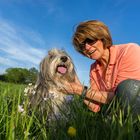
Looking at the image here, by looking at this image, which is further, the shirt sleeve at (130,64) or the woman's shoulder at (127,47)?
the woman's shoulder at (127,47)

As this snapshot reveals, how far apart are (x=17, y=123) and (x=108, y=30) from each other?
9.66 ft

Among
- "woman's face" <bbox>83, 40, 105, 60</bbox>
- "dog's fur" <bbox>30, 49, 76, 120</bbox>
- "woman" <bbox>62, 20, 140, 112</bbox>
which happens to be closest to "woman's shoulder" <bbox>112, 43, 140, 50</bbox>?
"woman" <bbox>62, 20, 140, 112</bbox>

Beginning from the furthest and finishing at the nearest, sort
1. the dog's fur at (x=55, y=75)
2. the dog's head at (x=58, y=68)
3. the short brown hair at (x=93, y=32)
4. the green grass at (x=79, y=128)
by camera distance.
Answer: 1. the dog's head at (x=58, y=68)
2. the dog's fur at (x=55, y=75)
3. the short brown hair at (x=93, y=32)
4. the green grass at (x=79, y=128)

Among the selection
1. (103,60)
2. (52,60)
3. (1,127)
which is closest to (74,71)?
(52,60)

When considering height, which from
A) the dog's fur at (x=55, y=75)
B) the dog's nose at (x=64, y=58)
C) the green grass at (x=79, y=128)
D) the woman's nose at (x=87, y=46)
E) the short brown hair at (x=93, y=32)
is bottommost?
the green grass at (x=79, y=128)

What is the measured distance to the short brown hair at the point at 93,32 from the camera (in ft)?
19.1

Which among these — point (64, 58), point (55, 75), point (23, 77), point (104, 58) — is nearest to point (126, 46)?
→ point (104, 58)

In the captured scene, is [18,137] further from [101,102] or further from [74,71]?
[74,71]

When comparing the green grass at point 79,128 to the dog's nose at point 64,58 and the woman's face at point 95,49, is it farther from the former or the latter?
the dog's nose at point 64,58

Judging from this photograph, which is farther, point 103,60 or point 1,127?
point 103,60

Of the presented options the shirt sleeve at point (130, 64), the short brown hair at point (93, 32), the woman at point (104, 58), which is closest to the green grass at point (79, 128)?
the woman at point (104, 58)

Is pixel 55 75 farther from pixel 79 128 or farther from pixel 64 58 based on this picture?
pixel 79 128

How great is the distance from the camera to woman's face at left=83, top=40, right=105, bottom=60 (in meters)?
5.83

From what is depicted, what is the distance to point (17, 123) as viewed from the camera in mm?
3523
